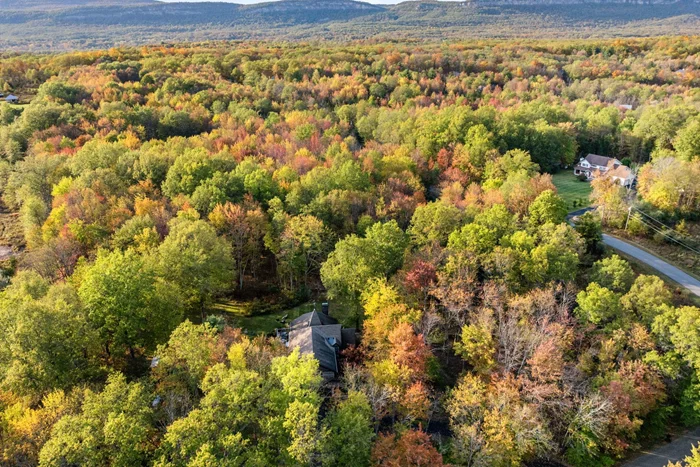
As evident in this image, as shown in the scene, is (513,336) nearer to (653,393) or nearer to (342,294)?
(653,393)

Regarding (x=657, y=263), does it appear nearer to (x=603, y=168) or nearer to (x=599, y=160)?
(x=603, y=168)

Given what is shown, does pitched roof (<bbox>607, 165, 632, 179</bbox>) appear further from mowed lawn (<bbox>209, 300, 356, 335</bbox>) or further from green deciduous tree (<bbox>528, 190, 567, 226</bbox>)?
mowed lawn (<bbox>209, 300, 356, 335</bbox>)

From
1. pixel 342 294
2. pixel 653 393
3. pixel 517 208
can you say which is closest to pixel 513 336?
pixel 653 393

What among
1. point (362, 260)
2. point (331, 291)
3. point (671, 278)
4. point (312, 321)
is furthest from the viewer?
point (671, 278)

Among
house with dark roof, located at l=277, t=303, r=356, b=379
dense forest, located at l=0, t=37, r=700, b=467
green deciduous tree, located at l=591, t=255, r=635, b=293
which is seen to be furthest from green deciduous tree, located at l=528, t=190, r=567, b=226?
house with dark roof, located at l=277, t=303, r=356, b=379

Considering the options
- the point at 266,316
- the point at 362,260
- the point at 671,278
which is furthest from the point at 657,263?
the point at 266,316

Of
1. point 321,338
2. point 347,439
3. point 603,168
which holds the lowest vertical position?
point 603,168

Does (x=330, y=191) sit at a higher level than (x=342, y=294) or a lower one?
higher

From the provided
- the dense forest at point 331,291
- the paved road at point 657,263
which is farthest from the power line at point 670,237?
the paved road at point 657,263
